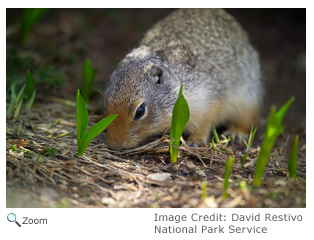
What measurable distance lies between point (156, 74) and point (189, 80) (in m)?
0.53

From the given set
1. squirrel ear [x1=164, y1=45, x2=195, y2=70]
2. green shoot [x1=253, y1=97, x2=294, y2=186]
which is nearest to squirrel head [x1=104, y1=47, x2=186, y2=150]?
squirrel ear [x1=164, y1=45, x2=195, y2=70]

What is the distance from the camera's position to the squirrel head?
4129 millimetres

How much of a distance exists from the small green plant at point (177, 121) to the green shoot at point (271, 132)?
801 mm

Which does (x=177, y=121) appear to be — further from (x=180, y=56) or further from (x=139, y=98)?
(x=180, y=56)

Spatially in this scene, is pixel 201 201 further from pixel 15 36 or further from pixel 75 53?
pixel 15 36

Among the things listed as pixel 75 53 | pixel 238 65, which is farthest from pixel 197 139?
pixel 75 53

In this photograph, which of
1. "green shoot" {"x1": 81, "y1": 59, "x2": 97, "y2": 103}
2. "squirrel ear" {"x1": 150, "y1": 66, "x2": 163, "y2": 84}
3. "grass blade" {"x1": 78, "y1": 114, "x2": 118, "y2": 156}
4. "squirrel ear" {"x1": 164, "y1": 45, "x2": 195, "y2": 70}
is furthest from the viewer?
"green shoot" {"x1": 81, "y1": 59, "x2": 97, "y2": 103}

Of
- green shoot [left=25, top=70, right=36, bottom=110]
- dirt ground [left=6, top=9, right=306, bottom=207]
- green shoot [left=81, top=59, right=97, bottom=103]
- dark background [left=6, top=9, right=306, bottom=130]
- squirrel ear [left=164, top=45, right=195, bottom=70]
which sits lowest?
dirt ground [left=6, top=9, right=306, bottom=207]

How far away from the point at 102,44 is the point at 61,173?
4.32 m

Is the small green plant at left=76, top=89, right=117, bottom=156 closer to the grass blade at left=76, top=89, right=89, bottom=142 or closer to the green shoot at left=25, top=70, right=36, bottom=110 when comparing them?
the grass blade at left=76, top=89, right=89, bottom=142

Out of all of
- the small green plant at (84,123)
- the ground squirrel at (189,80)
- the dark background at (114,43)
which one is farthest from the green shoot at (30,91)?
the small green plant at (84,123)

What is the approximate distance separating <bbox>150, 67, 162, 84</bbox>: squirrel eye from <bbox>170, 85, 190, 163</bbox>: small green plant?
0.83m

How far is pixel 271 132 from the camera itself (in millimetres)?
3225

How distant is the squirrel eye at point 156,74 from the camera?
453 centimetres
